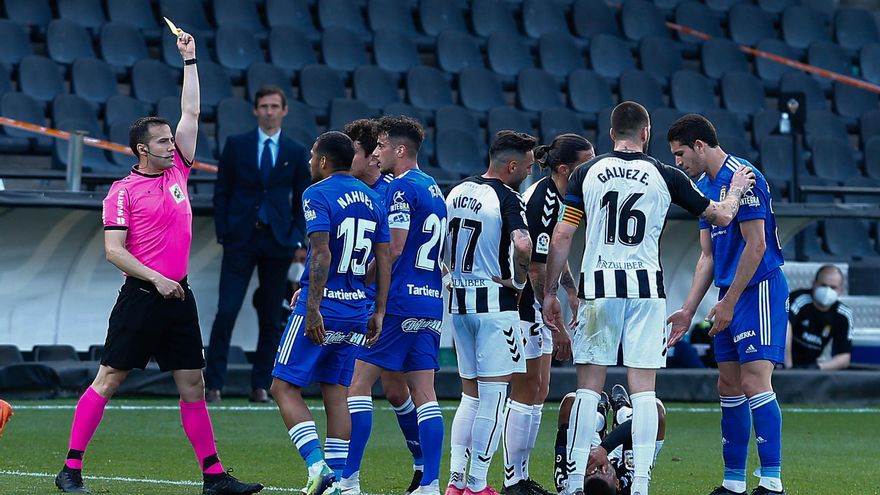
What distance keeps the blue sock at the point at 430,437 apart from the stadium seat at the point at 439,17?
12.2m

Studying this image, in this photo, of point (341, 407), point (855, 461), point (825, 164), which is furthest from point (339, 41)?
point (341, 407)

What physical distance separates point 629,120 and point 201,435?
2.56 m

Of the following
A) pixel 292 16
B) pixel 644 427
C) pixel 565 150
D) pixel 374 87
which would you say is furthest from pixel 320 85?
pixel 644 427

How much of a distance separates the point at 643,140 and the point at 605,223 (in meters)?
0.47

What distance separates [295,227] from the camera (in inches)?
448

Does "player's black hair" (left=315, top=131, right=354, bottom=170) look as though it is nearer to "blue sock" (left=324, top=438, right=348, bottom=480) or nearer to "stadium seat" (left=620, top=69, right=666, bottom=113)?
"blue sock" (left=324, top=438, right=348, bottom=480)

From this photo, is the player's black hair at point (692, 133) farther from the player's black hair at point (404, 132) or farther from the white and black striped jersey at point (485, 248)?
the player's black hair at point (404, 132)

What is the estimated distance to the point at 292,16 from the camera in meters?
17.8

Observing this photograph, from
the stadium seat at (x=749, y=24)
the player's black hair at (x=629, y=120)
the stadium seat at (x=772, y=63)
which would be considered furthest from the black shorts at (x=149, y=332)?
the stadium seat at (x=749, y=24)

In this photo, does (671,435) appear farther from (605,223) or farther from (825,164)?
(825,164)

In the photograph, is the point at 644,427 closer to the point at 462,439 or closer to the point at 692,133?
the point at 462,439

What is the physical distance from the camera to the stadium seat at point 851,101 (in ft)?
64.1

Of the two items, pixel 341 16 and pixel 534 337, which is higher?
pixel 341 16

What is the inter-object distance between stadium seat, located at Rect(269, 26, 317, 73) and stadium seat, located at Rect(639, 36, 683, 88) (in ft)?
15.6
